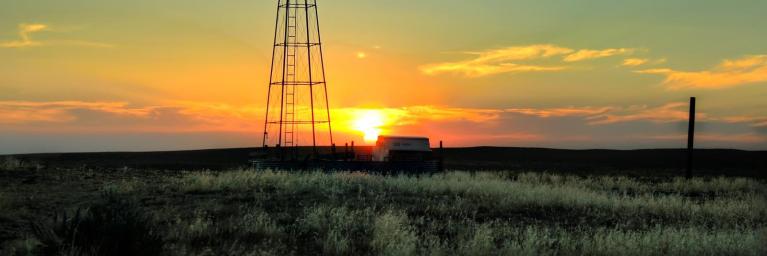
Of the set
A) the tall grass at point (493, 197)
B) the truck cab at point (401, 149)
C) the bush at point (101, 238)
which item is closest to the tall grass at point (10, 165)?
the tall grass at point (493, 197)

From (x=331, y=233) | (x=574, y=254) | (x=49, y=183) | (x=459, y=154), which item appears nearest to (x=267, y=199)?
(x=331, y=233)

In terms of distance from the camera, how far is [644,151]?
91.1m

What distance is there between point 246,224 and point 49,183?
33.0 ft

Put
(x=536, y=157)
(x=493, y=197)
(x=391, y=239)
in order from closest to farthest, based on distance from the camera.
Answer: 1. (x=391, y=239)
2. (x=493, y=197)
3. (x=536, y=157)

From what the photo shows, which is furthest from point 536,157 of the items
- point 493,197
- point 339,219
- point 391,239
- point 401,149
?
point 391,239

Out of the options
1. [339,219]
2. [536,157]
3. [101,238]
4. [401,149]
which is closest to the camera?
[101,238]

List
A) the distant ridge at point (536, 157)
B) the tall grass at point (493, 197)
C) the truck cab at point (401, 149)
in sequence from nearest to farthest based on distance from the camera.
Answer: the tall grass at point (493, 197) < the truck cab at point (401, 149) < the distant ridge at point (536, 157)

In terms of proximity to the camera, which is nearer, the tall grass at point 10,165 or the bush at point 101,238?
the bush at point 101,238

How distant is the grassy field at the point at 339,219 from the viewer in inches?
416

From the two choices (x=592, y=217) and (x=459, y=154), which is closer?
(x=592, y=217)

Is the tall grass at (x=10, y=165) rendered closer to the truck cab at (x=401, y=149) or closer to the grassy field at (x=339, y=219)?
the grassy field at (x=339, y=219)

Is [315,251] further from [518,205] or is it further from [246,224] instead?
[518,205]

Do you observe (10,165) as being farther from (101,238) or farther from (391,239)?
(391,239)

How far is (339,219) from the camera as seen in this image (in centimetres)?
1294
